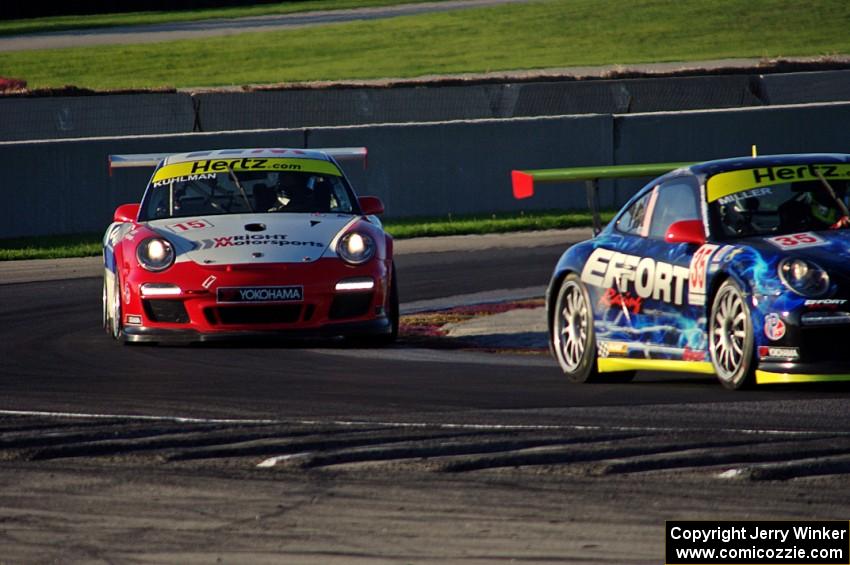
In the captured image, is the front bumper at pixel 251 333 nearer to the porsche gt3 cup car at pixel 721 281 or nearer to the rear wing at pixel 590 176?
the rear wing at pixel 590 176

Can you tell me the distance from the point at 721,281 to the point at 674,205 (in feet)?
2.99

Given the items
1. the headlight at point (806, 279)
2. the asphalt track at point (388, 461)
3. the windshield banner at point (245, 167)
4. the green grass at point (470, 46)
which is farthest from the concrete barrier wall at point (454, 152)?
the green grass at point (470, 46)

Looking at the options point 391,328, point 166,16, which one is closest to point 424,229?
point 391,328

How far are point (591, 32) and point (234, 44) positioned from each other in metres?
8.29

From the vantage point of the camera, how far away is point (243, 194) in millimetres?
13312

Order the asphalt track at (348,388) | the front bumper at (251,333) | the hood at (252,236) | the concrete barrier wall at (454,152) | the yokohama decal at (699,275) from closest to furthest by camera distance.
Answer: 1. the asphalt track at (348,388)
2. the yokohama decal at (699,275)
3. the front bumper at (251,333)
4. the hood at (252,236)
5. the concrete barrier wall at (454,152)

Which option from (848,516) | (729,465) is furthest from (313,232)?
(848,516)

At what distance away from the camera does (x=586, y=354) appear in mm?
10352

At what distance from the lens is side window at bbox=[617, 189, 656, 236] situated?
10.3 metres

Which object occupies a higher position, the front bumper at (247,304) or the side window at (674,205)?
the side window at (674,205)

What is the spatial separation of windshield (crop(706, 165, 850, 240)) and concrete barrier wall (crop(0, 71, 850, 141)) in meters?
17.9

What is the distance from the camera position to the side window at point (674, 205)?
32.7 feet

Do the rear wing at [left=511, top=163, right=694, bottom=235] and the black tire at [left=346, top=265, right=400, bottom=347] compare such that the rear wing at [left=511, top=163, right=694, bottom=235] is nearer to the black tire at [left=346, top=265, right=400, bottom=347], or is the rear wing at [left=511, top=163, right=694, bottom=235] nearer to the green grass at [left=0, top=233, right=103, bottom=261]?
the black tire at [left=346, top=265, right=400, bottom=347]

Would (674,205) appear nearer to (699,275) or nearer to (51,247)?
(699,275)
